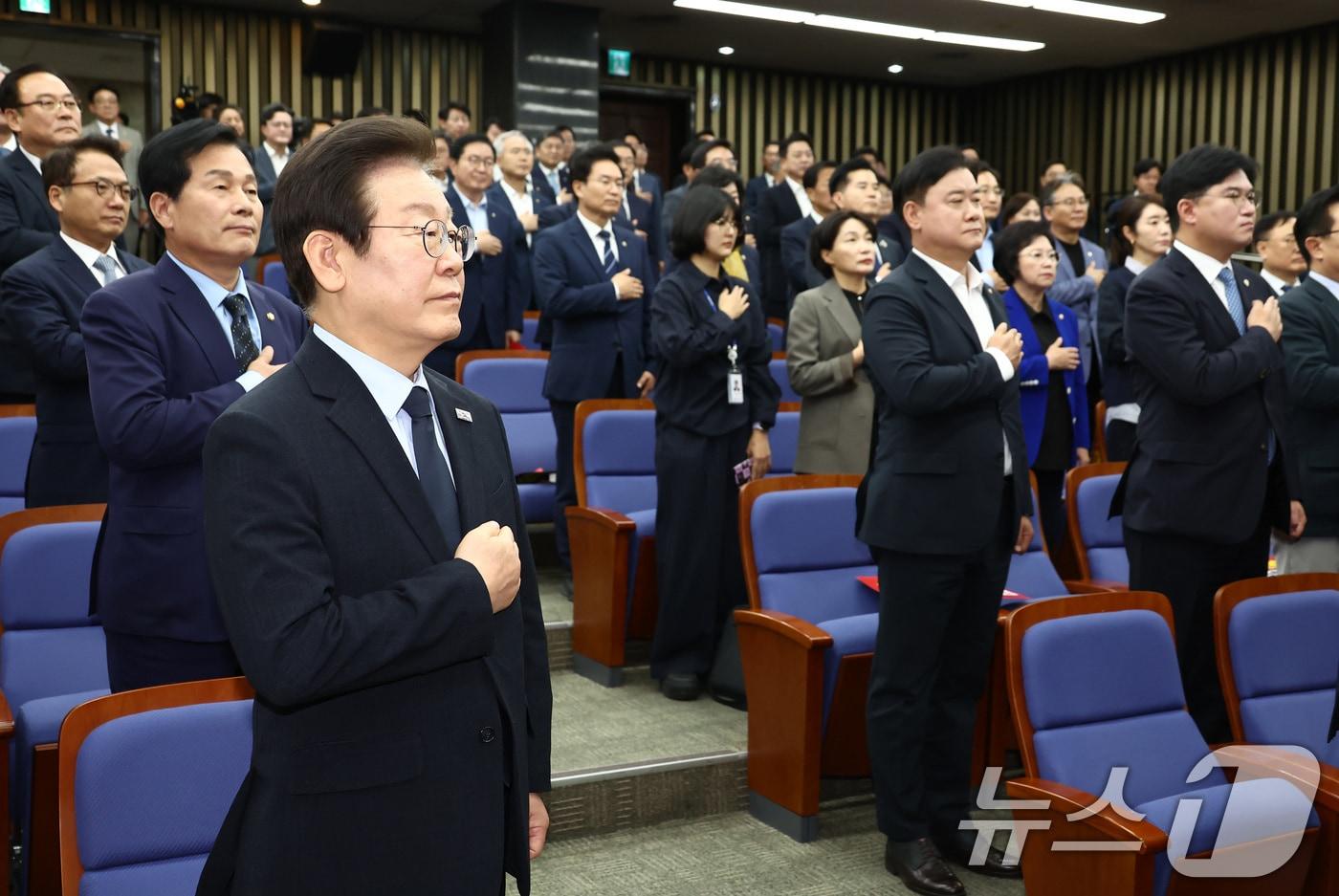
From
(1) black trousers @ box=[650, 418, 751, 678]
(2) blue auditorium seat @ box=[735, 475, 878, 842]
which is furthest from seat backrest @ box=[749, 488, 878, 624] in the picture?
(1) black trousers @ box=[650, 418, 751, 678]

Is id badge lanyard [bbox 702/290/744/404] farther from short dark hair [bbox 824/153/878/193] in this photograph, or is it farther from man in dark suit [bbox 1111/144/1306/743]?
short dark hair [bbox 824/153/878/193]

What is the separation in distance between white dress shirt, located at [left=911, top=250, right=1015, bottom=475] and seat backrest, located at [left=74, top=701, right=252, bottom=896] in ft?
5.44

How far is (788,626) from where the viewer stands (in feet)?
9.50

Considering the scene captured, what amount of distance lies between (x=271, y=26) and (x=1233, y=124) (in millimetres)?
8055

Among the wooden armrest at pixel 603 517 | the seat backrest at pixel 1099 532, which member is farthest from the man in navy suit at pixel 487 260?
the seat backrest at pixel 1099 532

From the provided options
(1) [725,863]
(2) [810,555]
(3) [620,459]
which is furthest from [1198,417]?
(3) [620,459]

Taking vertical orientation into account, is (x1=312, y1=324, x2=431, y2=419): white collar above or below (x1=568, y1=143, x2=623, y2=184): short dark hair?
below

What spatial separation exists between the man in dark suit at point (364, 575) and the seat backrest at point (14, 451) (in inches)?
97.5

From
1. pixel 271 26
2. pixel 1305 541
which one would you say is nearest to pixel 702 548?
pixel 1305 541

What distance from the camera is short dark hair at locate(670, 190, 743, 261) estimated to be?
369 centimetres

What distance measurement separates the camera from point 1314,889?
2.22 meters

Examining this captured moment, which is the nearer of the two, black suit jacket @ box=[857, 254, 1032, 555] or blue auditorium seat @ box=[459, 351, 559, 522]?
black suit jacket @ box=[857, 254, 1032, 555]

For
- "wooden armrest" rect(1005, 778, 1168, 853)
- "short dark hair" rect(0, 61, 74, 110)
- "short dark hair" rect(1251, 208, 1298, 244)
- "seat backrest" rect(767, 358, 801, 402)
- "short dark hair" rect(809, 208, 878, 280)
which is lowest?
"wooden armrest" rect(1005, 778, 1168, 853)

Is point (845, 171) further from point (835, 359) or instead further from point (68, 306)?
point (68, 306)
